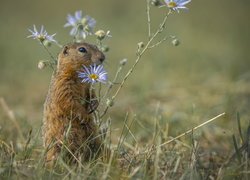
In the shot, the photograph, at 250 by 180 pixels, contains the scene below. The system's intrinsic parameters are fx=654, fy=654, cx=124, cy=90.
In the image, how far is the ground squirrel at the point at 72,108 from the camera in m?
4.63

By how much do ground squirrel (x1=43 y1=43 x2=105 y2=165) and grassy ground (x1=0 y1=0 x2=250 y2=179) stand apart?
0.13 m

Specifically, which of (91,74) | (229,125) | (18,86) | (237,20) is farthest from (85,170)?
(237,20)

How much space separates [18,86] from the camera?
9.30 m

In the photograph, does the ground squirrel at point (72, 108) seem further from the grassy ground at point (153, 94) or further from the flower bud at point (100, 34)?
the flower bud at point (100, 34)

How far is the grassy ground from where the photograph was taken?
172 inches

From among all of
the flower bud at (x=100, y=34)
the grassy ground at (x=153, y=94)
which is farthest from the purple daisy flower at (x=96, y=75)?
the grassy ground at (x=153, y=94)

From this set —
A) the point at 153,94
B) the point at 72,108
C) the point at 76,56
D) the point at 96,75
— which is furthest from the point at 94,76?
the point at 153,94

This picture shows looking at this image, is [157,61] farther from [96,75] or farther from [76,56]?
[96,75]

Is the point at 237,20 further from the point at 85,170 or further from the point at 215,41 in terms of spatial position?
the point at 85,170

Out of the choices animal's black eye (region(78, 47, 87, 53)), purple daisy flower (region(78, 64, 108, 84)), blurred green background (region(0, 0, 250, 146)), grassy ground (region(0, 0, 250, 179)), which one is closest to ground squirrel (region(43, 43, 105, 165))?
animal's black eye (region(78, 47, 87, 53))

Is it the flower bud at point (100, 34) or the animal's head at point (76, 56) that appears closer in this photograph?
the flower bud at point (100, 34)

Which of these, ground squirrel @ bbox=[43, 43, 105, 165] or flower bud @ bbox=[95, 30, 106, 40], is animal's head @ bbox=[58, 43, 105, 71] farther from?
flower bud @ bbox=[95, 30, 106, 40]

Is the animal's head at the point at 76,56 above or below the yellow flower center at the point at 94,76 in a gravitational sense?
above

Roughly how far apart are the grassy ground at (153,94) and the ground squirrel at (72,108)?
129 millimetres
